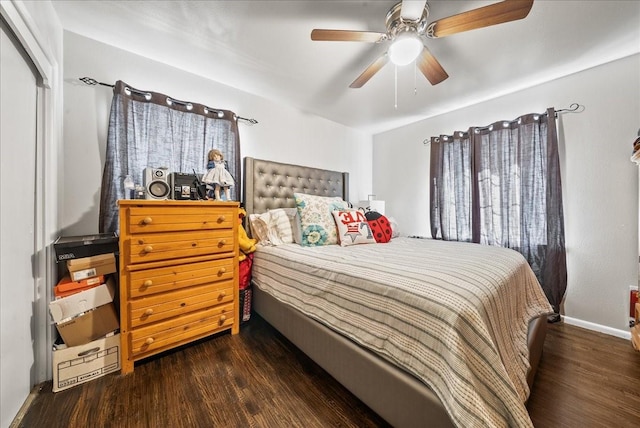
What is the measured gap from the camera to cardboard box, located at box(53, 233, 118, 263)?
1.29m

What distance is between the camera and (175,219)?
1561mm

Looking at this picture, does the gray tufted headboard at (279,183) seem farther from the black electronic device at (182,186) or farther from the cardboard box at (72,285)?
the cardboard box at (72,285)

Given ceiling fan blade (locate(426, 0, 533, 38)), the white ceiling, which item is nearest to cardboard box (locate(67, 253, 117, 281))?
the white ceiling

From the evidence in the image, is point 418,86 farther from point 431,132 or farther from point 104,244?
point 104,244

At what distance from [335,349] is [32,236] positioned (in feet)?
5.81

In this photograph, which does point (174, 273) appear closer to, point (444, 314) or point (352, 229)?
point (352, 229)

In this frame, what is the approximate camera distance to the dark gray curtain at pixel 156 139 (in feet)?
5.71

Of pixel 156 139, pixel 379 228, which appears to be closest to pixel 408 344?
pixel 379 228

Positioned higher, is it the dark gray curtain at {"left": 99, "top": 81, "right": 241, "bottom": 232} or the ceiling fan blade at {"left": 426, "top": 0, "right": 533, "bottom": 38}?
the ceiling fan blade at {"left": 426, "top": 0, "right": 533, "bottom": 38}

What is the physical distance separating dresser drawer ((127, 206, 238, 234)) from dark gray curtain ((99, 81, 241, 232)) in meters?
0.54

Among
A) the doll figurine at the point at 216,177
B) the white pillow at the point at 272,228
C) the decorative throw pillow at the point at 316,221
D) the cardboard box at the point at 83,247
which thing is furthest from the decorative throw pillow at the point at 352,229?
the cardboard box at the point at 83,247

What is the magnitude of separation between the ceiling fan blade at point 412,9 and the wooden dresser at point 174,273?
164cm

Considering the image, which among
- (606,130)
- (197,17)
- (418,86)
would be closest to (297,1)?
(197,17)

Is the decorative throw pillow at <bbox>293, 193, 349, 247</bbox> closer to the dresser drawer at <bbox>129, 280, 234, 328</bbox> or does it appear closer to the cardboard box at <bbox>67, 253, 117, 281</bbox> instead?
the dresser drawer at <bbox>129, 280, 234, 328</bbox>
